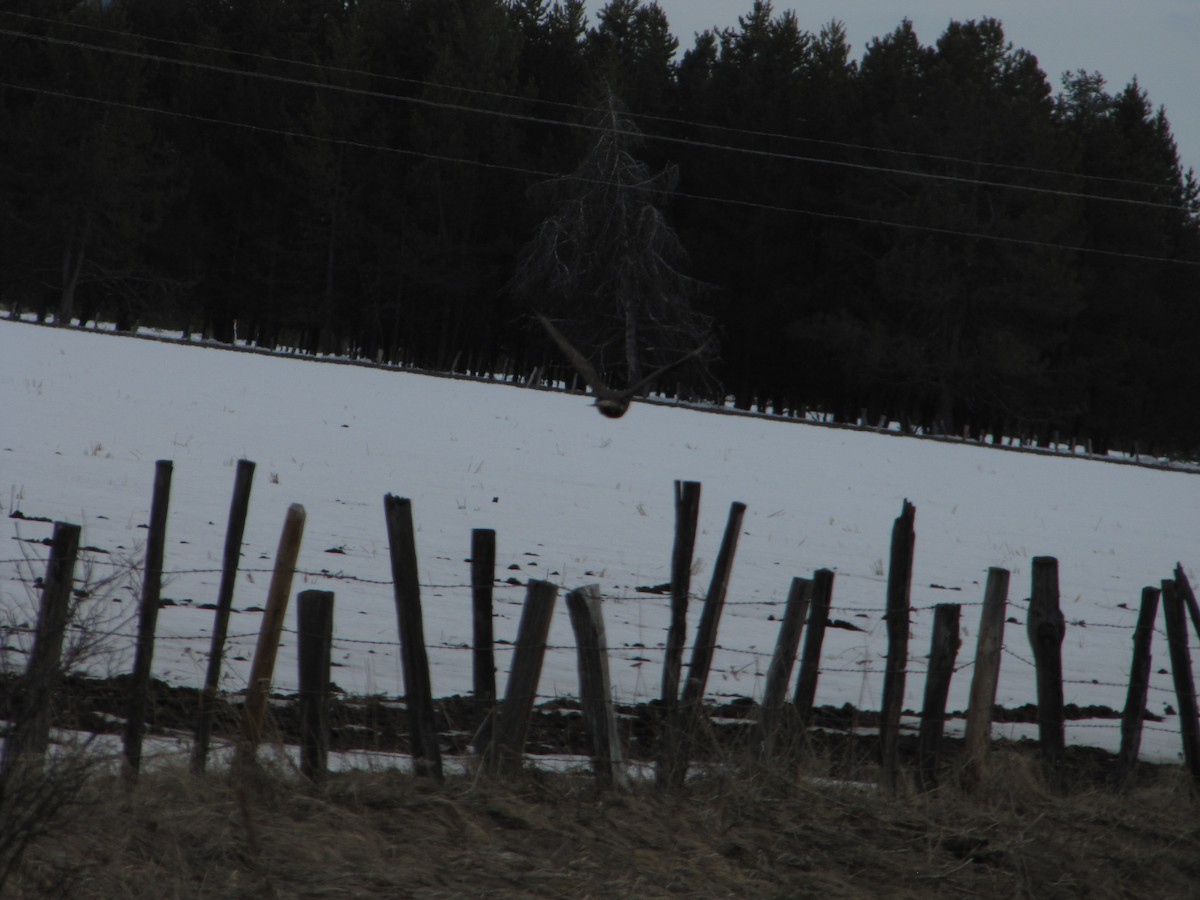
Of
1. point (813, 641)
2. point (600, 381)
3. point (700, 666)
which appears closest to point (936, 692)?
point (813, 641)

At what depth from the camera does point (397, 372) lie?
37.5m

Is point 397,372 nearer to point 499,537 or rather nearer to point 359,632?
point 499,537

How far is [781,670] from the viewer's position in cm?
652

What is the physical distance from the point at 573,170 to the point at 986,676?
151ft

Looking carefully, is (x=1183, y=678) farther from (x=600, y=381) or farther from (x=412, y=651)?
(x=600, y=381)

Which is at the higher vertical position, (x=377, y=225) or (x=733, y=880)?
(x=377, y=225)

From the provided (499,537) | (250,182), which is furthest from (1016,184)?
(499,537)

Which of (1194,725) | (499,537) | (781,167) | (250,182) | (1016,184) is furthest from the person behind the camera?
(250,182)

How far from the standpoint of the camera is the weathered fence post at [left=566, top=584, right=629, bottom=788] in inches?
240

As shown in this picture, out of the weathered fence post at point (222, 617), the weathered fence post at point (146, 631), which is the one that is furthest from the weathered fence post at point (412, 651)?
the weathered fence post at point (146, 631)

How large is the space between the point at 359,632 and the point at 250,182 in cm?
5130

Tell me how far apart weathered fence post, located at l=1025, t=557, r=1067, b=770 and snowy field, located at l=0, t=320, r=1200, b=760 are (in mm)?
254

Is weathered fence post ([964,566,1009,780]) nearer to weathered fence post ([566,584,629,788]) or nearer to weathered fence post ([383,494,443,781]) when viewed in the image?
weathered fence post ([566,584,629,788])

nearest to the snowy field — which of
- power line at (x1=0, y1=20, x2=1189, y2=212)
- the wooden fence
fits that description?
the wooden fence
